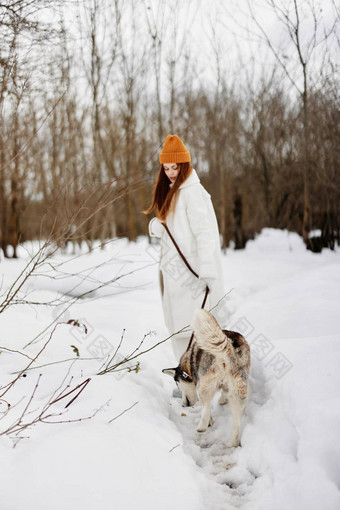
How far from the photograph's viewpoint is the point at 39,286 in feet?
25.0

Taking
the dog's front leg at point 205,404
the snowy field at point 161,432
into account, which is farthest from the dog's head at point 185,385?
the dog's front leg at point 205,404

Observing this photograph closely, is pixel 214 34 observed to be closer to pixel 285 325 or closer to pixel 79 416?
pixel 285 325

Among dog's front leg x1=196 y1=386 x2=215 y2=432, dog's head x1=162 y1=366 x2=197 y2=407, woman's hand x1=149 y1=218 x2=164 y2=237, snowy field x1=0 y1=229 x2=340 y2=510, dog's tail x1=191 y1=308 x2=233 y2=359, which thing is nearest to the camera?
snowy field x1=0 y1=229 x2=340 y2=510

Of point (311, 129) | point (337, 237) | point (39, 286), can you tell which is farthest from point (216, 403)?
point (337, 237)

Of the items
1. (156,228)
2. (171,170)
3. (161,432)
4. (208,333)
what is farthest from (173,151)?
(161,432)

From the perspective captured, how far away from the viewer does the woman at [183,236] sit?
325cm

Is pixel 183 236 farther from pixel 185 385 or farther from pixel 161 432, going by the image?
pixel 161 432

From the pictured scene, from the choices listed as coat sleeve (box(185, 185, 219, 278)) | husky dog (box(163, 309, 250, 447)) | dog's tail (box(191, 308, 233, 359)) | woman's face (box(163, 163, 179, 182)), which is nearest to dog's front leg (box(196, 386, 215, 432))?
husky dog (box(163, 309, 250, 447))

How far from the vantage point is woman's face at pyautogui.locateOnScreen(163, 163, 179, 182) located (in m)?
3.31

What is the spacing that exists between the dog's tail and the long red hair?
1.25m

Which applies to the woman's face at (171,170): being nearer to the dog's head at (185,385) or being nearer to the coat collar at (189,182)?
the coat collar at (189,182)

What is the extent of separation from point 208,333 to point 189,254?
3.58 ft

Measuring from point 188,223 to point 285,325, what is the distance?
5.69 ft

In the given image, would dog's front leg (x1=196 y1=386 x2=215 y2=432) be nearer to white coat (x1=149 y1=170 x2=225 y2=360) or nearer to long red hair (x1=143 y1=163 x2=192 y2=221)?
white coat (x1=149 y1=170 x2=225 y2=360)
